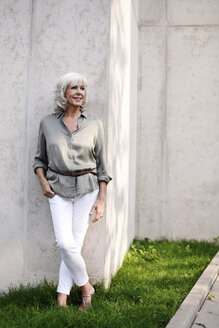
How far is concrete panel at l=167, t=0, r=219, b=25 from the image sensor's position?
7414mm

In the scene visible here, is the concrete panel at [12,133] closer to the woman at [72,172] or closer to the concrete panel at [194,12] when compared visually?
the woman at [72,172]

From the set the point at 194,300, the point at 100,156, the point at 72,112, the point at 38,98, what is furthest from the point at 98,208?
the point at 38,98

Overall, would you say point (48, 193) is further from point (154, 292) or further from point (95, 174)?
point (154, 292)

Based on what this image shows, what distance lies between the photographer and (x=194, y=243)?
7078 millimetres

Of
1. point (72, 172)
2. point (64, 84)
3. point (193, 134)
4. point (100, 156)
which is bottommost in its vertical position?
point (72, 172)

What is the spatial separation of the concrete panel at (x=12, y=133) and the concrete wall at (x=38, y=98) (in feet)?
0.03

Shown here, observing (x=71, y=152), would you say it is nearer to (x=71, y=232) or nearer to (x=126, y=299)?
(x=71, y=232)

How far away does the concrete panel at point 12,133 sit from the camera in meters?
4.76

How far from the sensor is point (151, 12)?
296 inches

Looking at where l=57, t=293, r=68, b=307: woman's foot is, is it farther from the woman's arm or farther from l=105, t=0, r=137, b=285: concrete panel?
the woman's arm

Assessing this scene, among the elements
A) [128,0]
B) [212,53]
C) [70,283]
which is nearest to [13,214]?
[70,283]

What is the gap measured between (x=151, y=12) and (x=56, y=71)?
3427mm

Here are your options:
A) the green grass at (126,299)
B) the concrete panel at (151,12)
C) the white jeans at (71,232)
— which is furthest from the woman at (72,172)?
the concrete panel at (151,12)

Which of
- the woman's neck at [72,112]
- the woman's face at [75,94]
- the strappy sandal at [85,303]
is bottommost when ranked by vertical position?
the strappy sandal at [85,303]
